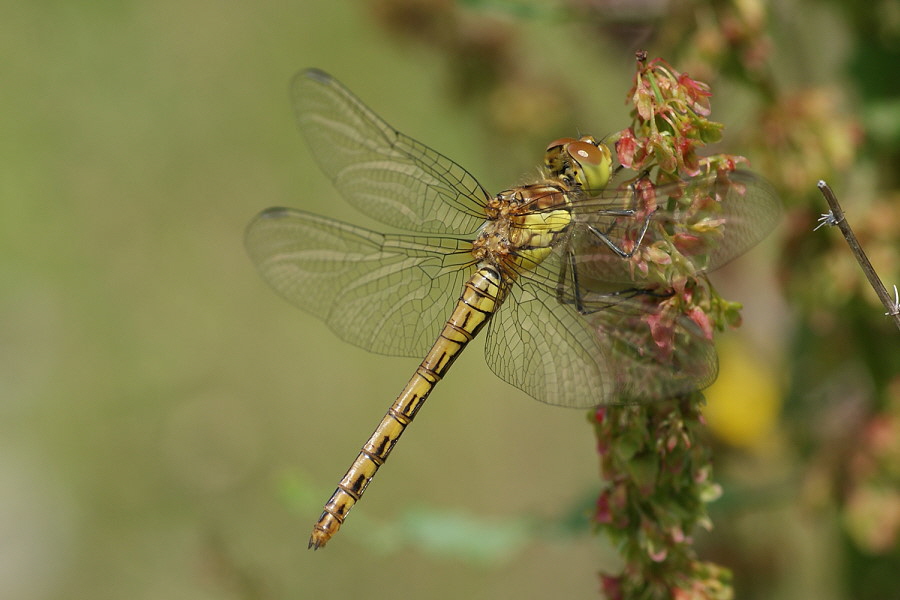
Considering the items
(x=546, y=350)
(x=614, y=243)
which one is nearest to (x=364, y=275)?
(x=546, y=350)

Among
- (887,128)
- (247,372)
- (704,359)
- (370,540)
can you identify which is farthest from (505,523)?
(247,372)

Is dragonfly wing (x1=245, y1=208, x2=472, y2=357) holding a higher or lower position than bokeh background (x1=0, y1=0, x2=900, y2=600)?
lower

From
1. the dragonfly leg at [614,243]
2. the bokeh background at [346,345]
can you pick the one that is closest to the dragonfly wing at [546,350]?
the dragonfly leg at [614,243]

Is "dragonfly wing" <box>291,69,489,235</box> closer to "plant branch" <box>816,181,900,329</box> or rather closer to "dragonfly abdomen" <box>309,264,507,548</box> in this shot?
"dragonfly abdomen" <box>309,264,507,548</box>

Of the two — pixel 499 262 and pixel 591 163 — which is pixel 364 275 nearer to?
pixel 499 262

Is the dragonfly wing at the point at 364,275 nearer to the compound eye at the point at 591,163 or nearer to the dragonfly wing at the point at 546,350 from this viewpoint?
the dragonfly wing at the point at 546,350

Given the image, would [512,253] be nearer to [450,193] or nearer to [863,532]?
[450,193]

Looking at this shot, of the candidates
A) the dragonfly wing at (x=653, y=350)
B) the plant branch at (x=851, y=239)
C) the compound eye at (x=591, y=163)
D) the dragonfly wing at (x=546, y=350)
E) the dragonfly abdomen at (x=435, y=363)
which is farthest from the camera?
the dragonfly abdomen at (x=435, y=363)

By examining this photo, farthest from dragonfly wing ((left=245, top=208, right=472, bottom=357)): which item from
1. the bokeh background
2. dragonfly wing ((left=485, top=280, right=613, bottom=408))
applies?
the bokeh background
